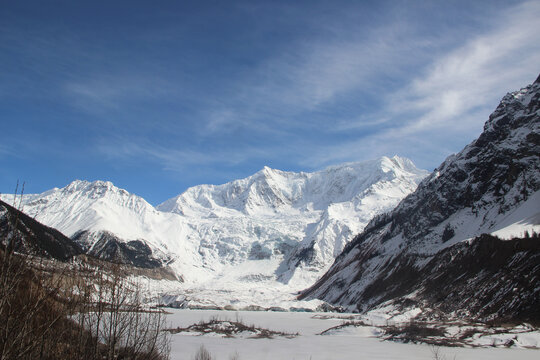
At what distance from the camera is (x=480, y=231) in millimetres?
142375

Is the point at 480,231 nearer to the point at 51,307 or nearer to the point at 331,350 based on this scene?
the point at 331,350

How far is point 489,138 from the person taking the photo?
585 ft

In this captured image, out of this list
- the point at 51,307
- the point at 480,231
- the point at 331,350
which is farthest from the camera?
the point at 480,231

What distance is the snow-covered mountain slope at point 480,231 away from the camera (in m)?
100

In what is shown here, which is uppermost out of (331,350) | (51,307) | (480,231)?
(480,231)

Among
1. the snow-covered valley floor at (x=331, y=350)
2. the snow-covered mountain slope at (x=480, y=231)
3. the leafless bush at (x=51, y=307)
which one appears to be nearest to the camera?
the leafless bush at (x=51, y=307)

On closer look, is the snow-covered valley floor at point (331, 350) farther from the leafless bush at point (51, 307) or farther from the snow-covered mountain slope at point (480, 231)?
the snow-covered mountain slope at point (480, 231)

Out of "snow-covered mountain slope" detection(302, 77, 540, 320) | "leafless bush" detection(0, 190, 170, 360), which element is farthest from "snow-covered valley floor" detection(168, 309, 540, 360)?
"snow-covered mountain slope" detection(302, 77, 540, 320)

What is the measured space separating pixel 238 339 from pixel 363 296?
113399 millimetres

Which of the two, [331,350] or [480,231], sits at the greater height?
[480,231]

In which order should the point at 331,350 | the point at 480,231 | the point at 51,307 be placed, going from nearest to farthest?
the point at 51,307 < the point at 331,350 < the point at 480,231

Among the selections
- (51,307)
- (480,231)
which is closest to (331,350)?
(51,307)

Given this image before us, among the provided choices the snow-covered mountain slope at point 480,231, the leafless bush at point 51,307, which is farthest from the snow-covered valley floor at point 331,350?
the snow-covered mountain slope at point 480,231

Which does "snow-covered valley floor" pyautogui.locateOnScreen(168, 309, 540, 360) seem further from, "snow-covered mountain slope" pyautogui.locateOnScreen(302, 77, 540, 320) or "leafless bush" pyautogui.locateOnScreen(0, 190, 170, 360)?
"snow-covered mountain slope" pyautogui.locateOnScreen(302, 77, 540, 320)
